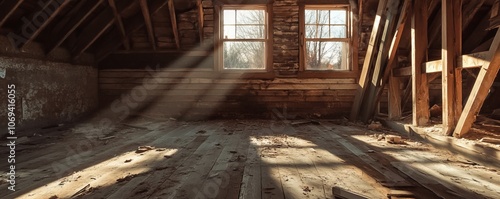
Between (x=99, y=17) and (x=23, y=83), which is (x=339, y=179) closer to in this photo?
(x=23, y=83)

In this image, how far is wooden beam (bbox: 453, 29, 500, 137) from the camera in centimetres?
295

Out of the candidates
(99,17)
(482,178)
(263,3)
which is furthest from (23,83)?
(482,178)

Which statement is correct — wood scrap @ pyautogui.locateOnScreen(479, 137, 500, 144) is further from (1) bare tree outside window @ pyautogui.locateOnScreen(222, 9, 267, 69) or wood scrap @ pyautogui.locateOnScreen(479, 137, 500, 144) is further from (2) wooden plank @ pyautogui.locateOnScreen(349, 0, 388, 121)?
(1) bare tree outside window @ pyautogui.locateOnScreen(222, 9, 267, 69)

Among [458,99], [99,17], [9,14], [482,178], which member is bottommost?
[482,178]

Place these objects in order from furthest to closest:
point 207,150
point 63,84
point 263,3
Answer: point 263,3
point 63,84
point 207,150

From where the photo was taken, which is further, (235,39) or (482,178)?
(235,39)

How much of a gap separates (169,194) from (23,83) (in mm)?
4087

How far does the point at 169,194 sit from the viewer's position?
6.29 ft

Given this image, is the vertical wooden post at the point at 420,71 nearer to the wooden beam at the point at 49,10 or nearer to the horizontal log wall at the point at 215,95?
the horizontal log wall at the point at 215,95

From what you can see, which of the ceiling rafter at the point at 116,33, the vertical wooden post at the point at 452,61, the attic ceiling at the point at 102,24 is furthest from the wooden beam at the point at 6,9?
the vertical wooden post at the point at 452,61

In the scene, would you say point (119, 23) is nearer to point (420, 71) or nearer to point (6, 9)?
point (6, 9)

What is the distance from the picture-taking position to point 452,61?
356 cm

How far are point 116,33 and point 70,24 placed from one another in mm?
1183

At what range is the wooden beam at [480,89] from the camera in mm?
2953
